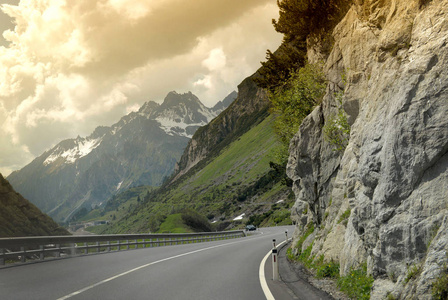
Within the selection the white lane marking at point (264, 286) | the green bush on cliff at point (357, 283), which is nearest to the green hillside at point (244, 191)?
the white lane marking at point (264, 286)

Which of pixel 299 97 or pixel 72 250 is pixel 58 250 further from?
pixel 299 97

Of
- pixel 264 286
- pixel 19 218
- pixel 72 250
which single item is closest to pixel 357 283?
pixel 264 286

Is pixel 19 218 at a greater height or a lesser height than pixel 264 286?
greater

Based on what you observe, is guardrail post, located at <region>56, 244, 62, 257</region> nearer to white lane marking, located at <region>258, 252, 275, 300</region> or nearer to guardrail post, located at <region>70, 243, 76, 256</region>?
guardrail post, located at <region>70, 243, 76, 256</region>

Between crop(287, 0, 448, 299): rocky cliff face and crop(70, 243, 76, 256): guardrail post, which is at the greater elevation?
crop(70, 243, 76, 256): guardrail post

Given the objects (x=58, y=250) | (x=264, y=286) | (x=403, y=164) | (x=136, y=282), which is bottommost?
(x=264, y=286)

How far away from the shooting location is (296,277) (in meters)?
11.5

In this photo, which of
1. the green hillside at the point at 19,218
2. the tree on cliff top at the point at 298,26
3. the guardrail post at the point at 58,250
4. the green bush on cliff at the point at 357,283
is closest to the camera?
the green bush on cliff at the point at 357,283

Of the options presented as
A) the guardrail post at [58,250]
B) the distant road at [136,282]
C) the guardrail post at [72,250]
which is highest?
the guardrail post at [58,250]

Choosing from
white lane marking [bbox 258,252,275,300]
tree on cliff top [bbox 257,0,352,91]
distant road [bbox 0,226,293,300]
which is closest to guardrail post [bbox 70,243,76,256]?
distant road [bbox 0,226,293,300]

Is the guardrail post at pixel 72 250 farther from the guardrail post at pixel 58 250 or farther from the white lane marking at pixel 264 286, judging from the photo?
the white lane marking at pixel 264 286

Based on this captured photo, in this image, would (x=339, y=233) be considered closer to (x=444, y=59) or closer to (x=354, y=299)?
(x=354, y=299)

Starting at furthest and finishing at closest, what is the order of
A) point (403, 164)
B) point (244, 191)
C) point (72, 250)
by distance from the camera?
point (244, 191) < point (72, 250) < point (403, 164)

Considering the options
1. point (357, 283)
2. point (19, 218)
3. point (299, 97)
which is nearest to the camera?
point (357, 283)
